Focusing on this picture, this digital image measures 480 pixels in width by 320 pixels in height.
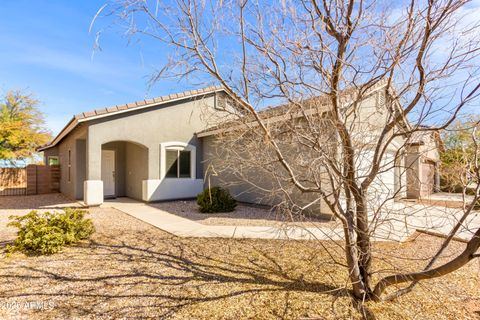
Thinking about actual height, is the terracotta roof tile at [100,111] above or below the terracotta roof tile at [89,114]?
above

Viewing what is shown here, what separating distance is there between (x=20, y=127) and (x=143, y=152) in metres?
17.4

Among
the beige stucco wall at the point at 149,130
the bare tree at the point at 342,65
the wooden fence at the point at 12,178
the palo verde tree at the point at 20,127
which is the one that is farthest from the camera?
the palo verde tree at the point at 20,127

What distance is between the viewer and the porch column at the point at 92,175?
11227 mm

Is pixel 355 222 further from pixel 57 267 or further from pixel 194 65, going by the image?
pixel 57 267

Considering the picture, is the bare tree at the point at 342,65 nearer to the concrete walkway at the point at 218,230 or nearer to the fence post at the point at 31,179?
the concrete walkway at the point at 218,230

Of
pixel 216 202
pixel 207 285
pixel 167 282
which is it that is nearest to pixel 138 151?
pixel 216 202

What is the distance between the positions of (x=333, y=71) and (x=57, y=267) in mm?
5825

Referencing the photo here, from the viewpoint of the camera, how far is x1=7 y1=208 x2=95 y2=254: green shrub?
5.42 metres

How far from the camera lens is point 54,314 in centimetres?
329

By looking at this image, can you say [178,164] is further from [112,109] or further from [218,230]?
[218,230]

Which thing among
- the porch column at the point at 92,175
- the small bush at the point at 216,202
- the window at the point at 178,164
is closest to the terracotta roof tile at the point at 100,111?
the porch column at the point at 92,175

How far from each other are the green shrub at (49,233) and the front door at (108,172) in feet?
28.2

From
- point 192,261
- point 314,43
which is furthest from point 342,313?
point 314,43

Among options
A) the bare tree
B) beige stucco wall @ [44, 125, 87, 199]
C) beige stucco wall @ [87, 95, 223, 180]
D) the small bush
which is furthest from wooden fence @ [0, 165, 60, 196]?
the bare tree
